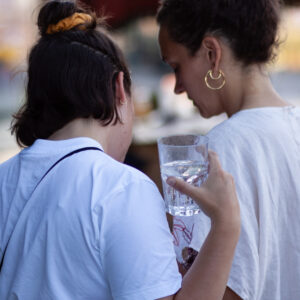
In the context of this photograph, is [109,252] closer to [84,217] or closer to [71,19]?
[84,217]

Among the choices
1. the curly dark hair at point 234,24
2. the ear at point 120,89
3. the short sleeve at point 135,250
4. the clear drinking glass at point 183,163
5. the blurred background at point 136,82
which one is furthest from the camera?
the blurred background at point 136,82

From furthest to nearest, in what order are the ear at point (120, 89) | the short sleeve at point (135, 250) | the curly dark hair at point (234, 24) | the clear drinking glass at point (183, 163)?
the curly dark hair at point (234, 24)
the ear at point (120, 89)
the clear drinking glass at point (183, 163)
the short sleeve at point (135, 250)

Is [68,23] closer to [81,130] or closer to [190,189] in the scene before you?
[81,130]

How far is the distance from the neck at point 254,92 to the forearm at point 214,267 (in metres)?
0.59

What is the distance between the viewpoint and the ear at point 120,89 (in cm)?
119

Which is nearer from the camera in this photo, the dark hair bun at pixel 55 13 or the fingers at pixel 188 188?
the fingers at pixel 188 188

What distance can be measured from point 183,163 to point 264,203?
1.03ft

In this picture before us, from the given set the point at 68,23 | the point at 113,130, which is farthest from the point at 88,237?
the point at 68,23

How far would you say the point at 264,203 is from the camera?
4.05ft

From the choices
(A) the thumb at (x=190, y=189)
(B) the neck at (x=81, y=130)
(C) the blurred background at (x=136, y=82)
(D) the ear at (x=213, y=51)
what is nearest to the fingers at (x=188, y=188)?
(A) the thumb at (x=190, y=189)

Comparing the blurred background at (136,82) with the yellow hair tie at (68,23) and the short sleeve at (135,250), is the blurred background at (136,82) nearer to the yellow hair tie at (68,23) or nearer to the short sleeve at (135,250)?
the yellow hair tie at (68,23)

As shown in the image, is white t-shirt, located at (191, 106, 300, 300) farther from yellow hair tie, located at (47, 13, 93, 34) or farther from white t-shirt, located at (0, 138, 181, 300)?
yellow hair tie, located at (47, 13, 93, 34)

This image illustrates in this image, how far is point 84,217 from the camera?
3.06ft

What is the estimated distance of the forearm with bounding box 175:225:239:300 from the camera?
3.06ft
